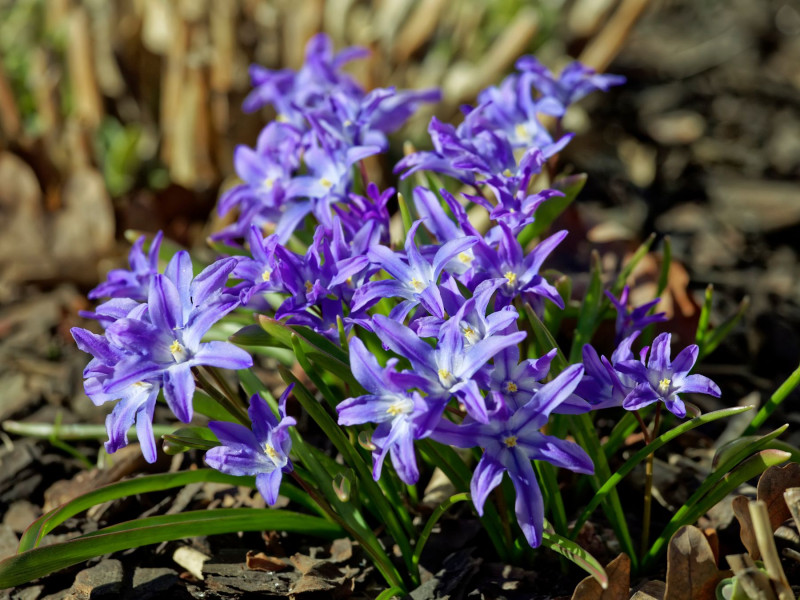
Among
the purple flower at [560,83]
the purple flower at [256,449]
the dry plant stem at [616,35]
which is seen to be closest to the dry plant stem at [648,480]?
the purple flower at [256,449]

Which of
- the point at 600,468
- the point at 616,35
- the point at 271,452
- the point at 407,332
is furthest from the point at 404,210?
the point at 616,35

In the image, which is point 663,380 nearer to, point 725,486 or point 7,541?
point 725,486

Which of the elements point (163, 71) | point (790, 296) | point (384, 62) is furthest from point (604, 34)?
point (163, 71)

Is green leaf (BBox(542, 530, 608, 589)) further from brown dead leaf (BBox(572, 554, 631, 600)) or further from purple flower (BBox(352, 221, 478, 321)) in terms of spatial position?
purple flower (BBox(352, 221, 478, 321))

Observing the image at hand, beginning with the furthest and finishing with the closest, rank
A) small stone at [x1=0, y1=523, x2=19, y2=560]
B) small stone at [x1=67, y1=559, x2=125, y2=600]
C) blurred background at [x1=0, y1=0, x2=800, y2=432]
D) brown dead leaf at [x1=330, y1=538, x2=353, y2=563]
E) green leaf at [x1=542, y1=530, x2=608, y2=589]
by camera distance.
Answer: blurred background at [x1=0, y1=0, x2=800, y2=432] → small stone at [x1=0, y1=523, x2=19, y2=560] → brown dead leaf at [x1=330, y1=538, x2=353, y2=563] → small stone at [x1=67, y1=559, x2=125, y2=600] → green leaf at [x1=542, y1=530, x2=608, y2=589]

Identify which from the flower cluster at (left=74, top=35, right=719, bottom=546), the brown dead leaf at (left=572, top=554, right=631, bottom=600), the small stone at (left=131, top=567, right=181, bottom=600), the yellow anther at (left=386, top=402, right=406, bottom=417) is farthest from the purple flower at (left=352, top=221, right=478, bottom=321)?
the small stone at (left=131, top=567, right=181, bottom=600)

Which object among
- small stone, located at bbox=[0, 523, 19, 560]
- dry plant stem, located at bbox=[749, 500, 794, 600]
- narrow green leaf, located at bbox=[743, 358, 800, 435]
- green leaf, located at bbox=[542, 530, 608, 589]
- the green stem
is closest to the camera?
dry plant stem, located at bbox=[749, 500, 794, 600]

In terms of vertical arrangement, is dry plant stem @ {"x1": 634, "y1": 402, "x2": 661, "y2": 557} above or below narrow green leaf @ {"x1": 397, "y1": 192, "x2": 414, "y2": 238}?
below
